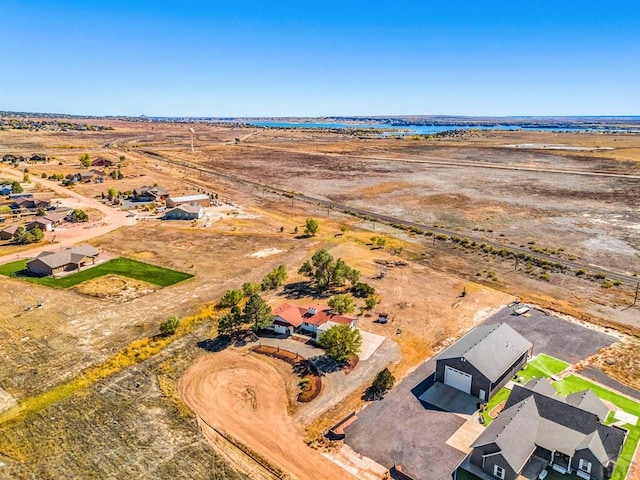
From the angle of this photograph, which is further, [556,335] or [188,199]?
[188,199]

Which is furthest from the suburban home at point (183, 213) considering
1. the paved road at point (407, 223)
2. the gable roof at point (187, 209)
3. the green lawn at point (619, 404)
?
the green lawn at point (619, 404)

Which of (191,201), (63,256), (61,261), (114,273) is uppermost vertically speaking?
(191,201)

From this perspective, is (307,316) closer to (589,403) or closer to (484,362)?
(484,362)

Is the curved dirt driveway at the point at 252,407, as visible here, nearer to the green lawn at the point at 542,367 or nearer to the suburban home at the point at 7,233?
the green lawn at the point at 542,367

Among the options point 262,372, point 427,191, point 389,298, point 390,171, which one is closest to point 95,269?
point 262,372

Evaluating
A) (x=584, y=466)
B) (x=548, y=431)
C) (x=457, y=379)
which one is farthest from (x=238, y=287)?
(x=584, y=466)

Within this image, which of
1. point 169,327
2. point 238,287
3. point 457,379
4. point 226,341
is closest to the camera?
point 457,379
